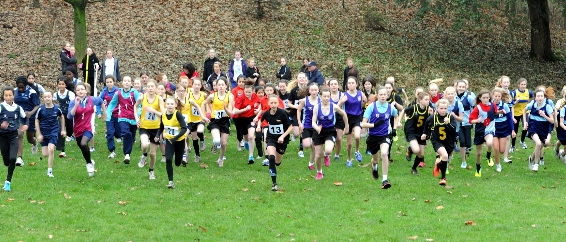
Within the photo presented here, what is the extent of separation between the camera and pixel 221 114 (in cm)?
1620

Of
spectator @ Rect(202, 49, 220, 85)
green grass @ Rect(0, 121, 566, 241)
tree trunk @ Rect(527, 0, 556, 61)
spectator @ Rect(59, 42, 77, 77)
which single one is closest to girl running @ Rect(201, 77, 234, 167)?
green grass @ Rect(0, 121, 566, 241)

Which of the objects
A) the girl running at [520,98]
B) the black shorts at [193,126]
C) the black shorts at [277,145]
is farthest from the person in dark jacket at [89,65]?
the girl running at [520,98]

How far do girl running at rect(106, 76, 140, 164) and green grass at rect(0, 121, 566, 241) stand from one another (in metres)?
0.45

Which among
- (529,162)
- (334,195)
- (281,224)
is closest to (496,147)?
(529,162)

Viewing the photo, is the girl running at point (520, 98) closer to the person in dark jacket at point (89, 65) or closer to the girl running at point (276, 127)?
the girl running at point (276, 127)

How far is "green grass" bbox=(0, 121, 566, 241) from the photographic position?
10.7 metres

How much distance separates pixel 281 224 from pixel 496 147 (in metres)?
6.84

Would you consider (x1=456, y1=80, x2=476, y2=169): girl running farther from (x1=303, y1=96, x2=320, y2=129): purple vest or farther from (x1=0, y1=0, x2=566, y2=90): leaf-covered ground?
(x1=0, y1=0, x2=566, y2=90): leaf-covered ground

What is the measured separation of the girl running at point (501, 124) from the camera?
52.9ft

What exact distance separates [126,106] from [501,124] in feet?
27.0

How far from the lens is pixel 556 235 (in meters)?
10.6

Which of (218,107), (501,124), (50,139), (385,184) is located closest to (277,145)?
(385,184)

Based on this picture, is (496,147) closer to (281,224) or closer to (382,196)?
(382,196)

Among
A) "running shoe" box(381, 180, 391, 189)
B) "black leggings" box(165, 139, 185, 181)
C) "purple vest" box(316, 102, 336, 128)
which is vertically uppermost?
"purple vest" box(316, 102, 336, 128)
